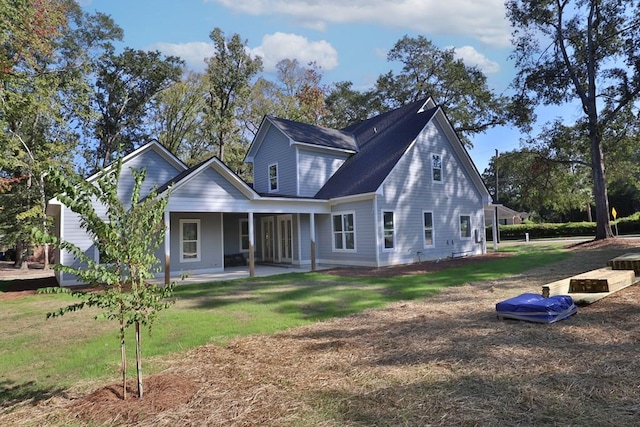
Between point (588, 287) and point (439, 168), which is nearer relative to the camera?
point (588, 287)

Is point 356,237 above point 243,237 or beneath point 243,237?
beneath

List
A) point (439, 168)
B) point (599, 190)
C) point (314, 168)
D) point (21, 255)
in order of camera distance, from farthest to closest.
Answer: point (21, 255) < point (599, 190) < point (314, 168) < point (439, 168)

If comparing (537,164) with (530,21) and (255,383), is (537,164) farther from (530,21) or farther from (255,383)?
(255,383)

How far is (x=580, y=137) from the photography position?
2384 centimetres

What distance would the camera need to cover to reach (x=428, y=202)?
1831 centimetres

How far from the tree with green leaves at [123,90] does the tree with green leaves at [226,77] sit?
3786 mm

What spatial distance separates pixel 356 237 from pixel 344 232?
0.81m

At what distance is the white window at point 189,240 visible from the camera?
1609 centimetres

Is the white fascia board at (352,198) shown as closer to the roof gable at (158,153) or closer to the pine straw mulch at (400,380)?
the roof gable at (158,153)

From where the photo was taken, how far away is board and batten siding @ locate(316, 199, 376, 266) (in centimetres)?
1595

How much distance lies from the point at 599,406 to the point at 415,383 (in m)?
1.59

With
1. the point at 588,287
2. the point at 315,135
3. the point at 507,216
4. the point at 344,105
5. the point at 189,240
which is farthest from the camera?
the point at 507,216

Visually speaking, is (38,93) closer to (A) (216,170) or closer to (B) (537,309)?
(A) (216,170)

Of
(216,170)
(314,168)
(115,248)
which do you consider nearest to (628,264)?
(115,248)
